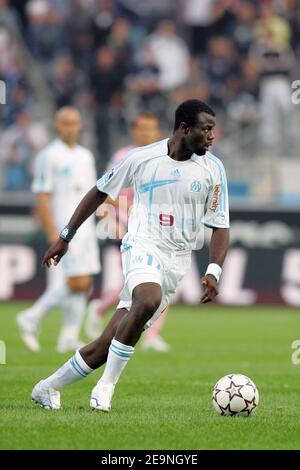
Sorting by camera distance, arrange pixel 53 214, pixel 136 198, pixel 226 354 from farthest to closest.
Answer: pixel 53 214 < pixel 226 354 < pixel 136 198

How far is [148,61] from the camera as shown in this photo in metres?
22.4

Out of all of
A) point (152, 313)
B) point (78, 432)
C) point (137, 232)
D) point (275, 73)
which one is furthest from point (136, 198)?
point (275, 73)

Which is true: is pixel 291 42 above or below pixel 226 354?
above

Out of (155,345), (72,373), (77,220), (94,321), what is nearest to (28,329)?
(94,321)

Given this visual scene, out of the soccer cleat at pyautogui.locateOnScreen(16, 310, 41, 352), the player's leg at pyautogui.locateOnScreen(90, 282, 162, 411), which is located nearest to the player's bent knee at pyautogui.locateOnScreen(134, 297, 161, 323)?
the player's leg at pyautogui.locateOnScreen(90, 282, 162, 411)

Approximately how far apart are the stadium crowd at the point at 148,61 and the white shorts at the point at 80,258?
5.99 metres

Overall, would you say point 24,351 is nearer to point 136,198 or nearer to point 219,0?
point 136,198

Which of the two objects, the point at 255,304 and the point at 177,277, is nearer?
the point at 177,277

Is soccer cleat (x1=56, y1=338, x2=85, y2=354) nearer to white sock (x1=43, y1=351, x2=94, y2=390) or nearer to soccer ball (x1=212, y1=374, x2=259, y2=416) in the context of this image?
white sock (x1=43, y1=351, x2=94, y2=390)

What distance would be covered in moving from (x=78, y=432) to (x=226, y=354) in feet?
20.6

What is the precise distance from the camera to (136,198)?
28.3ft

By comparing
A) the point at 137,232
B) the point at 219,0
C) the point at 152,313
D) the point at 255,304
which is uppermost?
the point at 219,0

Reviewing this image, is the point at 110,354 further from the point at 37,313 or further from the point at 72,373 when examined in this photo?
the point at 37,313

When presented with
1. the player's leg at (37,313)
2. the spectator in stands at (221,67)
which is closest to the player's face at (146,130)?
the player's leg at (37,313)
